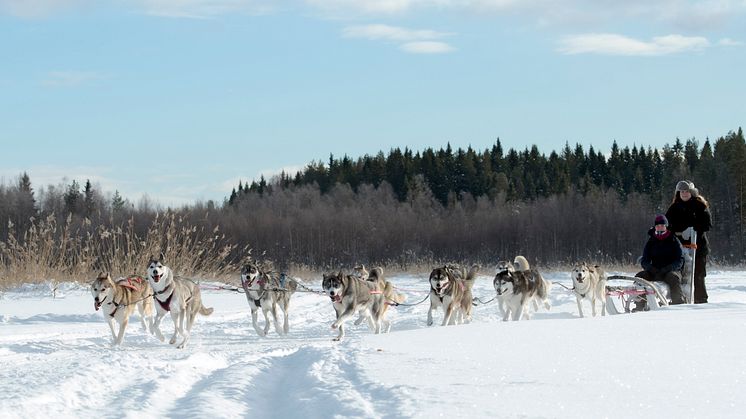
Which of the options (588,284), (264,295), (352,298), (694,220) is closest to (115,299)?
(264,295)

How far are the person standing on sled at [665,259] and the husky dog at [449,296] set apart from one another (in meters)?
2.15

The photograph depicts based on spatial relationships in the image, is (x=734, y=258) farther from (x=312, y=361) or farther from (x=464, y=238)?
(x=312, y=361)

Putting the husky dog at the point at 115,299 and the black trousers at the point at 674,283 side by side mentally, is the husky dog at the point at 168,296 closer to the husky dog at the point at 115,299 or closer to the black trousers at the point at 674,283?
the husky dog at the point at 115,299

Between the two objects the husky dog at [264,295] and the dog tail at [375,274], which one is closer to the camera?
the husky dog at [264,295]

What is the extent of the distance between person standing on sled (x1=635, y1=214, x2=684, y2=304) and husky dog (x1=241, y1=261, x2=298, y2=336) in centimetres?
434

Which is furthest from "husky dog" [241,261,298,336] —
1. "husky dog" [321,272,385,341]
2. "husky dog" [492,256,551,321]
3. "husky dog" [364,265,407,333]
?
"husky dog" [492,256,551,321]

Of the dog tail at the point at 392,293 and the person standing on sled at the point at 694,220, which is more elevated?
the person standing on sled at the point at 694,220

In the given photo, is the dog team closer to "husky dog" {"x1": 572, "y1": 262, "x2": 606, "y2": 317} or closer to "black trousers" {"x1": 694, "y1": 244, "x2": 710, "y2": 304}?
"husky dog" {"x1": 572, "y1": 262, "x2": 606, "y2": 317}

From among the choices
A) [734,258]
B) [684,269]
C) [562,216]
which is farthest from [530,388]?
[562,216]

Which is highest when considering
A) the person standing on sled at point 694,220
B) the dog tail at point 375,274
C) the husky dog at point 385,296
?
the person standing on sled at point 694,220

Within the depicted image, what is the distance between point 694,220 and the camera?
9.99 m

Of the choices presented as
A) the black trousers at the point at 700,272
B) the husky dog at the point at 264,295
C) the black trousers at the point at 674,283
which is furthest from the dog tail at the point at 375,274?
the black trousers at the point at 700,272

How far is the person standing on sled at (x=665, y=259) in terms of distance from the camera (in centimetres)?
1011

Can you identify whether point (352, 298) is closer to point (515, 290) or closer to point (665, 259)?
point (515, 290)
